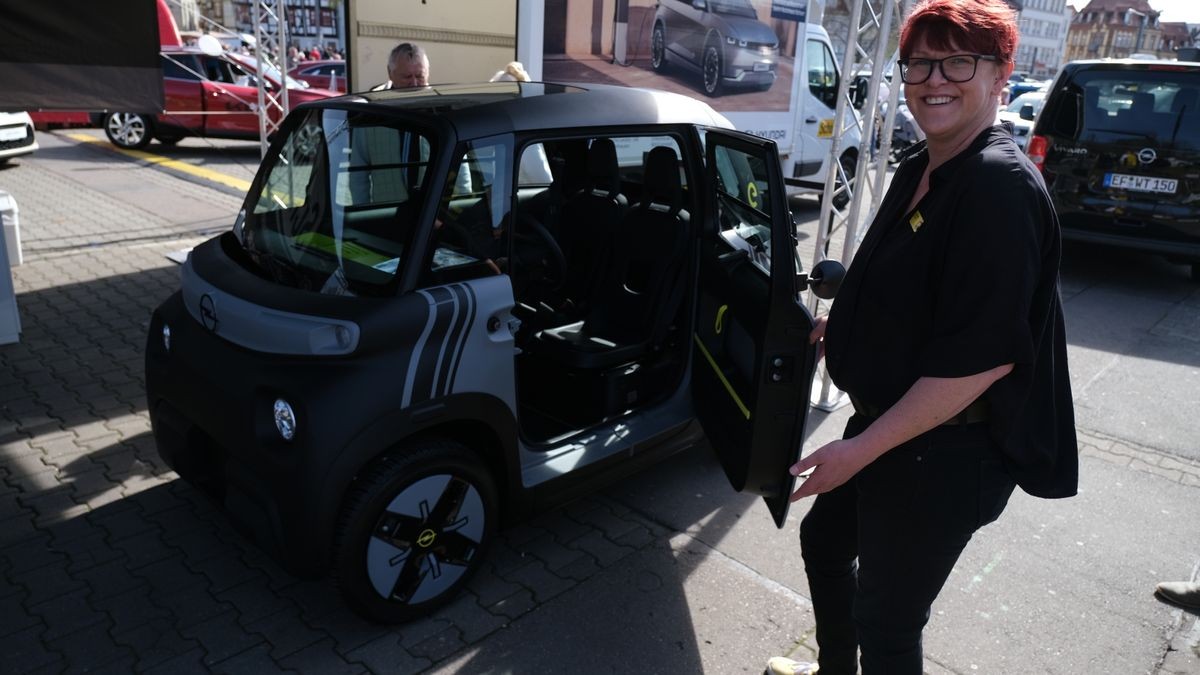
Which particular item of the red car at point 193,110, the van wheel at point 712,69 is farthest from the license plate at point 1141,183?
the red car at point 193,110

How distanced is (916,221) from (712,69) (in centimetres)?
771

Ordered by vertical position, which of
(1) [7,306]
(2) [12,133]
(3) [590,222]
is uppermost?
(3) [590,222]

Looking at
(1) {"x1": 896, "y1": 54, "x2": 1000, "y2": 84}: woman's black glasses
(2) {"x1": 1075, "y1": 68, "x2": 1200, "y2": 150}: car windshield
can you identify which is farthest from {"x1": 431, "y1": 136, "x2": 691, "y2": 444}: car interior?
(2) {"x1": 1075, "y1": 68, "x2": 1200, "y2": 150}: car windshield

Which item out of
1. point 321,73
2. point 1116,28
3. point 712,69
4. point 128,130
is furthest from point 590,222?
point 1116,28

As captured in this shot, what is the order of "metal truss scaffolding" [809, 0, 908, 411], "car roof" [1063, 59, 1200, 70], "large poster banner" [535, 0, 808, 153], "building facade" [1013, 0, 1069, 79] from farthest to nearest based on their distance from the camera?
"building facade" [1013, 0, 1069, 79] < "car roof" [1063, 59, 1200, 70] < "large poster banner" [535, 0, 808, 153] < "metal truss scaffolding" [809, 0, 908, 411]

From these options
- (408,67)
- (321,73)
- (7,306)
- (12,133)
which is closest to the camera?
(7,306)

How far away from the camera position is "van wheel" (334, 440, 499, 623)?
9.11 ft

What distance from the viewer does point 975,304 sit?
172 centimetres

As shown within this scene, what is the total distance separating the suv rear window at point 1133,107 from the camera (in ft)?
25.0

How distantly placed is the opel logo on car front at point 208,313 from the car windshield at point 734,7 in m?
7.15

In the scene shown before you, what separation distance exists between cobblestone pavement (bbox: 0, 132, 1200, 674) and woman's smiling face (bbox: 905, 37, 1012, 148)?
202 cm

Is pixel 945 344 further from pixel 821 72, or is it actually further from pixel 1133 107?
pixel 821 72

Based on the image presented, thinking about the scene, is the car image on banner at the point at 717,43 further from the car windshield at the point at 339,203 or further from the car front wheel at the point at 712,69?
the car windshield at the point at 339,203

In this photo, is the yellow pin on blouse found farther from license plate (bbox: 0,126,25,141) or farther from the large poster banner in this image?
license plate (bbox: 0,126,25,141)
